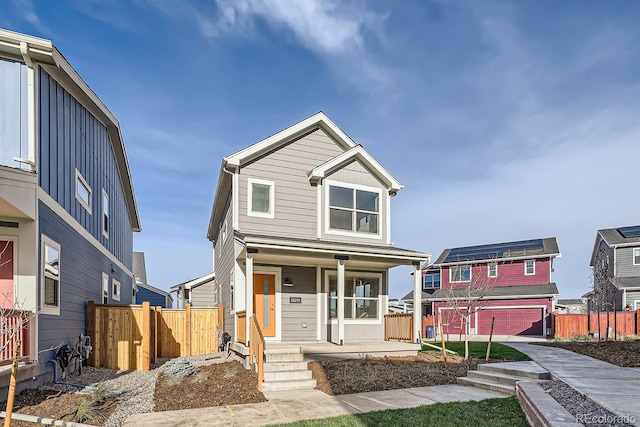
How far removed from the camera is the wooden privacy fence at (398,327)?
456 inches

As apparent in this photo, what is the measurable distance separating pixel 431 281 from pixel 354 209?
19.6 meters

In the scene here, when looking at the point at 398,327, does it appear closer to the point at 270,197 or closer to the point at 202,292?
the point at 270,197

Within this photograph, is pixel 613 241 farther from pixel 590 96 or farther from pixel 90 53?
pixel 90 53

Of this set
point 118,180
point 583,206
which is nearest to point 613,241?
point 583,206

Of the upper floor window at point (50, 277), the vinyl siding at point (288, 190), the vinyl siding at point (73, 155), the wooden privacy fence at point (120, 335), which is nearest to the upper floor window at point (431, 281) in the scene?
the vinyl siding at point (288, 190)

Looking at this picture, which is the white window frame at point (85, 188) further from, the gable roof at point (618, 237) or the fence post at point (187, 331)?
the gable roof at point (618, 237)

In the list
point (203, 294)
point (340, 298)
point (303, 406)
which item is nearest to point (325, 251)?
point (340, 298)

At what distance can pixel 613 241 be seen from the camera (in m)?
24.4

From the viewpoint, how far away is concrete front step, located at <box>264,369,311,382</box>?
7.90m

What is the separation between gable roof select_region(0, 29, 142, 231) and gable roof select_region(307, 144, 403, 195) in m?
6.32

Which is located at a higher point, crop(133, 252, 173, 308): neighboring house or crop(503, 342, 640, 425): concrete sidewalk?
crop(503, 342, 640, 425): concrete sidewalk

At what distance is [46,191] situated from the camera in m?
7.14

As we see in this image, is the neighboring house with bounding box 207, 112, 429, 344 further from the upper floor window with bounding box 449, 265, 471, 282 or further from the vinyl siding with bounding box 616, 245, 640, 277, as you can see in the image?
the vinyl siding with bounding box 616, 245, 640, 277

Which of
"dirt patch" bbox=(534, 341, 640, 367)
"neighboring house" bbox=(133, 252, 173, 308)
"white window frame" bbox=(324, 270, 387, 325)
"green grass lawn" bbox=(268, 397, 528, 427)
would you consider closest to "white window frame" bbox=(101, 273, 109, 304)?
"white window frame" bbox=(324, 270, 387, 325)
